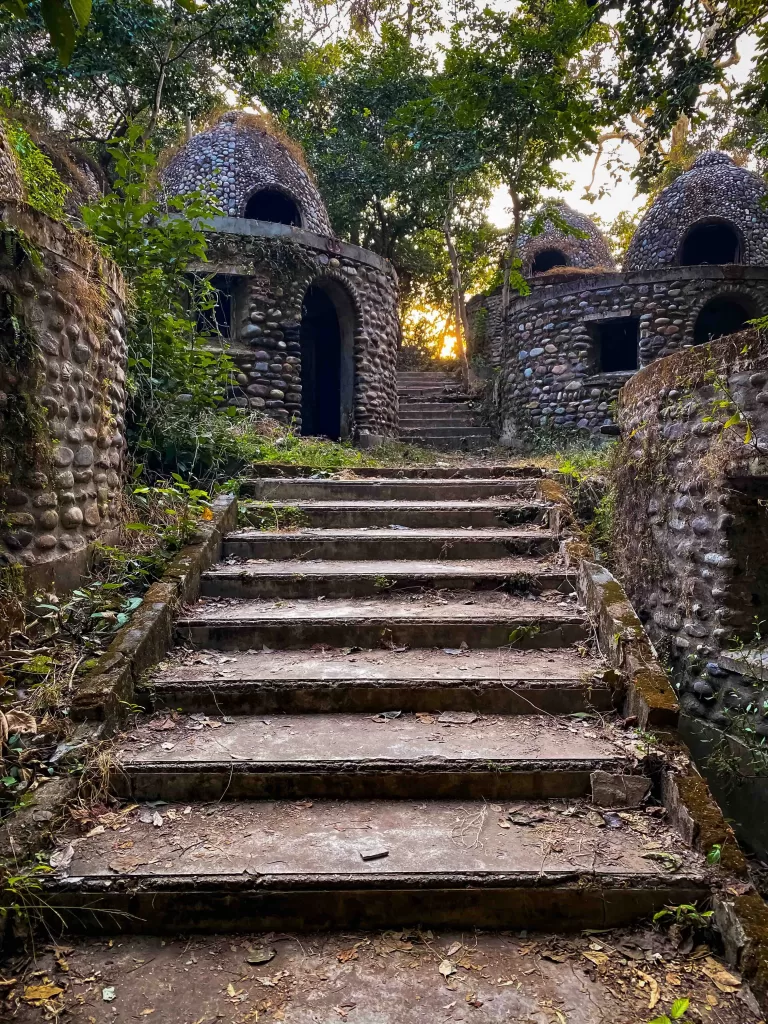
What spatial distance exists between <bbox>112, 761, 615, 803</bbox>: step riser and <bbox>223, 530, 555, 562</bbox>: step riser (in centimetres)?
194

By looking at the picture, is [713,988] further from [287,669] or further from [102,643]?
[102,643]

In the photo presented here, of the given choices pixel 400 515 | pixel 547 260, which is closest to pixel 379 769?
pixel 400 515

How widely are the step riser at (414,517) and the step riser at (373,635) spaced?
1.43 metres

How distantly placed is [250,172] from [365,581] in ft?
34.2

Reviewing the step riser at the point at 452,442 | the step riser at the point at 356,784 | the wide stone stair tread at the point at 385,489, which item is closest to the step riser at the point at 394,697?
the step riser at the point at 356,784

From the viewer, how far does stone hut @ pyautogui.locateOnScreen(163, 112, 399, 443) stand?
951 centimetres

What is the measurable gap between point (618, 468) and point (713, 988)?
443 centimetres

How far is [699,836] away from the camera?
6.73 feet

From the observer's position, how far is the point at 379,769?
2.35 meters

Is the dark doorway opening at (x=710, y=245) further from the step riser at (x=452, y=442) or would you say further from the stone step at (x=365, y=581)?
the stone step at (x=365, y=581)

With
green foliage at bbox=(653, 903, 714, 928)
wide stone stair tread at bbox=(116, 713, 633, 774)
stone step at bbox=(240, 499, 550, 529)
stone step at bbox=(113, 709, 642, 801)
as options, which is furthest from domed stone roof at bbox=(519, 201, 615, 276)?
green foliage at bbox=(653, 903, 714, 928)

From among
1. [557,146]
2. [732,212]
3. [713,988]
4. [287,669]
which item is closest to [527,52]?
[557,146]

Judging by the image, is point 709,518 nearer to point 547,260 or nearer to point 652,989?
point 652,989

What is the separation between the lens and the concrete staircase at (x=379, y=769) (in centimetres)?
191
